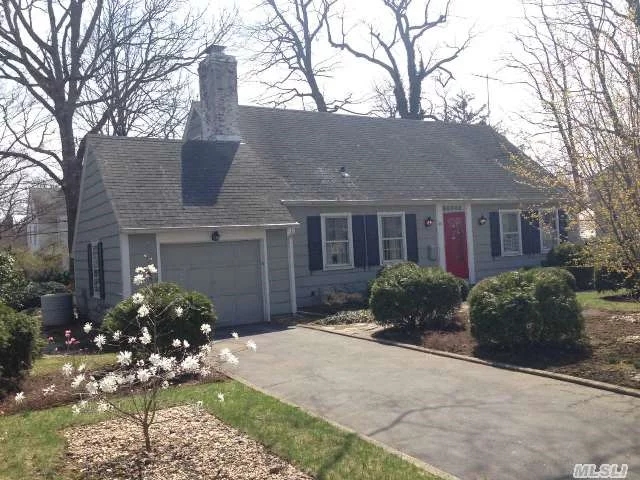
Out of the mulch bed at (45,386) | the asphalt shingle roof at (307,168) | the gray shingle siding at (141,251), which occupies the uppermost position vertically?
the asphalt shingle roof at (307,168)

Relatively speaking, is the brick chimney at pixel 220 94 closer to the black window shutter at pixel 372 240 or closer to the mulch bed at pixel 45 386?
the black window shutter at pixel 372 240

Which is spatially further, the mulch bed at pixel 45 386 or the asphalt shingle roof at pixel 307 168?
the asphalt shingle roof at pixel 307 168

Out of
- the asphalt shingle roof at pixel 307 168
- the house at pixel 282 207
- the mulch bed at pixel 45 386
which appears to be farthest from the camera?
the asphalt shingle roof at pixel 307 168

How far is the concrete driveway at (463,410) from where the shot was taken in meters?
5.16

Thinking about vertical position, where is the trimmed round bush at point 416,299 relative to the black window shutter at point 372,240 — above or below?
below

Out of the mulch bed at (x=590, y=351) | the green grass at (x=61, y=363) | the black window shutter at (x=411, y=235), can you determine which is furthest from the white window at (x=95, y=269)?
the black window shutter at (x=411, y=235)

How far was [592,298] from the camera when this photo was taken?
15367 mm

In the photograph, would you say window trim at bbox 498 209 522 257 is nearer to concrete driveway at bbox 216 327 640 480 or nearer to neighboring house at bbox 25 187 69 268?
concrete driveway at bbox 216 327 640 480

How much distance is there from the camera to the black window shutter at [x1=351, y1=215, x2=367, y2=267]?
57.0ft

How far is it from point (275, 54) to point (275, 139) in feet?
58.2

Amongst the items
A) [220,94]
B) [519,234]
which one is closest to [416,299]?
[220,94]

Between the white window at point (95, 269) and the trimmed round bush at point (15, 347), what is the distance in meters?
7.51

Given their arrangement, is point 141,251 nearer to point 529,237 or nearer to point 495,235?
point 495,235

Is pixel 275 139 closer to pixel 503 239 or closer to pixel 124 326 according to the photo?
pixel 503 239
